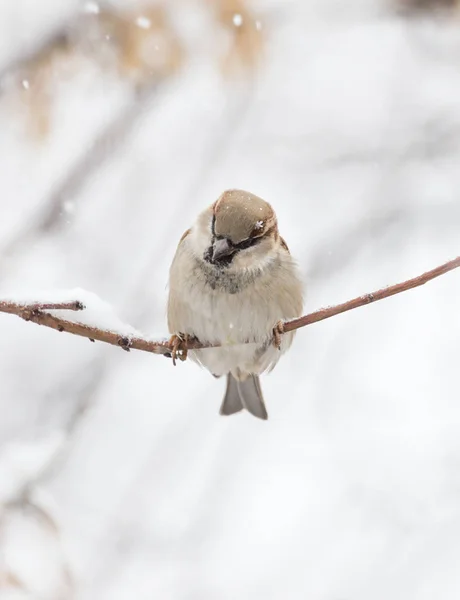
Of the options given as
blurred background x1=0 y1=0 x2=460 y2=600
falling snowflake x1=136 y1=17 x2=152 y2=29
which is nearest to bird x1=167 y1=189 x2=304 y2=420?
blurred background x1=0 y1=0 x2=460 y2=600

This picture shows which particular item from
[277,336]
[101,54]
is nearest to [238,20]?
[101,54]

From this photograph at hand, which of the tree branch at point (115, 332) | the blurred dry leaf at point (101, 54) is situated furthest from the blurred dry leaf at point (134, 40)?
the tree branch at point (115, 332)

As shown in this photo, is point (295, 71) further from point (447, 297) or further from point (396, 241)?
point (447, 297)

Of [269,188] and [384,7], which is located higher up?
[384,7]

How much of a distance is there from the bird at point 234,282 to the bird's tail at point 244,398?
64 cm

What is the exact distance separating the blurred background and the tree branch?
2.07 metres

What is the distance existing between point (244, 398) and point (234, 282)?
100 centimetres

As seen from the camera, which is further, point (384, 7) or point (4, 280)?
point (384, 7)

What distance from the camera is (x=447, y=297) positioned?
519 centimetres

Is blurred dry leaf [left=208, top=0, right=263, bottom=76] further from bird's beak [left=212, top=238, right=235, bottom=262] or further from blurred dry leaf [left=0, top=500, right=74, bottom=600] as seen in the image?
blurred dry leaf [left=0, top=500, right=74, bottom=600]

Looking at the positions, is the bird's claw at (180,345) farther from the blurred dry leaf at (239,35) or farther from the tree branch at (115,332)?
the blurred dry leaf at (239,35)

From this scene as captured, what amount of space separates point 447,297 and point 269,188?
1492 millimetres

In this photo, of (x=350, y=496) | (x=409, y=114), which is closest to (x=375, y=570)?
(x=350, y=496)

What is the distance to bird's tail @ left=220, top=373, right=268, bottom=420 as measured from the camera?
346 centimetres
